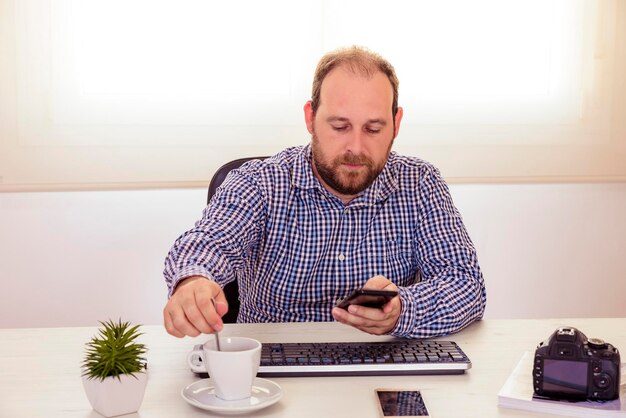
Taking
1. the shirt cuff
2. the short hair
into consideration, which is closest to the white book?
the shirt cuff

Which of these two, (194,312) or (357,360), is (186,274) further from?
(357,360)

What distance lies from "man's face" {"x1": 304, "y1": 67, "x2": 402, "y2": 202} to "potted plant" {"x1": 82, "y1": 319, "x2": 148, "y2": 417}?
2.83ft

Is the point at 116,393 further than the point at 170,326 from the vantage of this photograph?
No

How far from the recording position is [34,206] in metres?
2.72

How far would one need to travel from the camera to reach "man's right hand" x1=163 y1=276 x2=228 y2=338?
1.26 m

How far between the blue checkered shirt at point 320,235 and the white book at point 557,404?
61 cm

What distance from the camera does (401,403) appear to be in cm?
114

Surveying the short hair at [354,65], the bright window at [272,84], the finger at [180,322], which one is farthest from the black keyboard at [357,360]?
the bright window at [272,84]

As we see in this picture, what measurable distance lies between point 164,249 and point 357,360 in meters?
1.62

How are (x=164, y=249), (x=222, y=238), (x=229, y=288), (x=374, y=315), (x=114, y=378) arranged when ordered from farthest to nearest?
(x=164, y=249) → (x=229, y=288) → (x=222, y=238) → (x=374, y=315) → (x=114, y=378)

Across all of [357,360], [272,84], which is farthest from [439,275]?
[272,84]

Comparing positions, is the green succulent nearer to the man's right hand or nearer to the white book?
the man's right hand

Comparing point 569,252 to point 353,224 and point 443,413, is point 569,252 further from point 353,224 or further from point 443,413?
point 443,413

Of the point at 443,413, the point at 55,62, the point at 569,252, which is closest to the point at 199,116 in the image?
the point at 55,62
